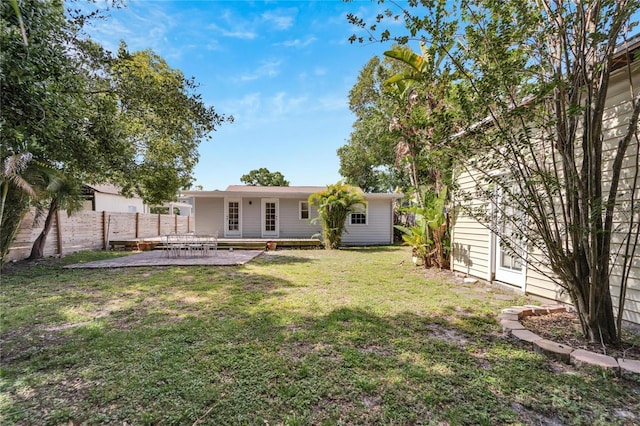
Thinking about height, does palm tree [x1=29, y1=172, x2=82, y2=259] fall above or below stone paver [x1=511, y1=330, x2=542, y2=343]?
above

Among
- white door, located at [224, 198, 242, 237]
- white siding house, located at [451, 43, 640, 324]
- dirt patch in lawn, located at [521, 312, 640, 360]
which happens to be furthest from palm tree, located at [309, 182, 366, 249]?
dirt patch in lawn, located at [521, 312, 640, 360]

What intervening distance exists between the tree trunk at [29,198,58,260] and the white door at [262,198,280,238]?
787 cm

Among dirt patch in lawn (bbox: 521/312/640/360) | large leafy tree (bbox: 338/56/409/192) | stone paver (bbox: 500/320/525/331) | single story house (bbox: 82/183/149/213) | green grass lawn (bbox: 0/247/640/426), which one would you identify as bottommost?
green grass lawn (bbox: 0/247/640/426)

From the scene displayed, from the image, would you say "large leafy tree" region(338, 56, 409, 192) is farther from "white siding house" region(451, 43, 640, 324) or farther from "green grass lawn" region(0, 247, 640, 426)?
"green grass lawn" region(0, 247, 640, 426)

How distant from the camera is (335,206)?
11.8 m

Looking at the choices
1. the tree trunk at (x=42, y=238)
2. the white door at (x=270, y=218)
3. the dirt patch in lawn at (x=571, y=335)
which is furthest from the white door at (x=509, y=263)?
the tree trunk at (x=42, y=238)

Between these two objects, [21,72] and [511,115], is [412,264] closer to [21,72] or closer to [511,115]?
[511,115]

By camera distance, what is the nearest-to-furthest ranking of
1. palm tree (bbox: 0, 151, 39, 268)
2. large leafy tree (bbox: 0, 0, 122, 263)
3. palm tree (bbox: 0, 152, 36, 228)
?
large leafy tree (bbox: 0, 0, 122, 263)
palm tree (bbox: 0, 152, 36, 228)
palm tree (bbox: 0, 151, 39, 268)

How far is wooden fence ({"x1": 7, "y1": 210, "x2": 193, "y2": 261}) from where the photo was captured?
890 cm

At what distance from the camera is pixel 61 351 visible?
3006 mm

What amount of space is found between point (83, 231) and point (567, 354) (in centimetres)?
1463

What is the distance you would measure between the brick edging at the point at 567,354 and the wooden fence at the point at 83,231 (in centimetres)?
1024

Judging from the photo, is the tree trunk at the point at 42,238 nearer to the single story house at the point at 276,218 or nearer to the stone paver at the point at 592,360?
the single story house at the point at 276,218

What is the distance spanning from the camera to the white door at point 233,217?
571 inches
